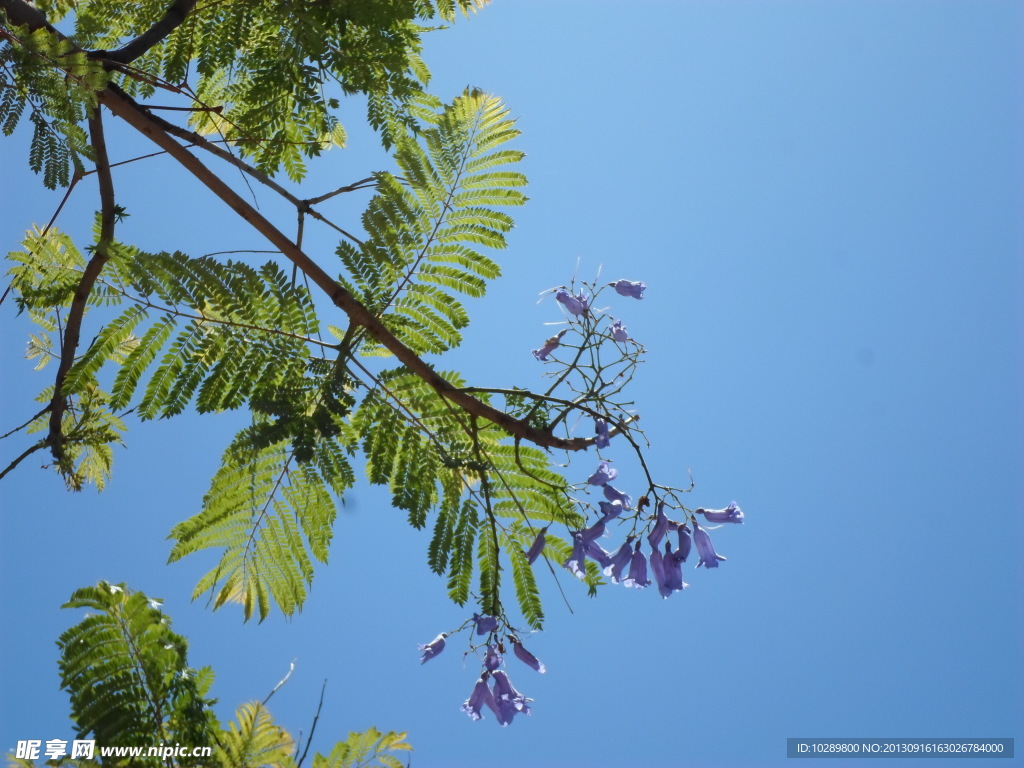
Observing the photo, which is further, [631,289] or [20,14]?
[631,289]

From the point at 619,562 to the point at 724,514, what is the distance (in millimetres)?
365

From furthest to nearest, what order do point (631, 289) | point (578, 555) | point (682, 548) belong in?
point (631, 289) < point (578, 555) < point (682, 548)

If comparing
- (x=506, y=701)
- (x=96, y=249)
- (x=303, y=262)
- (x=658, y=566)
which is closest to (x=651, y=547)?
(x=658, y=566)

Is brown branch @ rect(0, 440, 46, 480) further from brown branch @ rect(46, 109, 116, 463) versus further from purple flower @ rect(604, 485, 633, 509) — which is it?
purple flower @ rect(604, 485, 633, 509)

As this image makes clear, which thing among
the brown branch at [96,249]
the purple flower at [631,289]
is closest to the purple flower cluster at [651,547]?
the purple flower at [631,289]

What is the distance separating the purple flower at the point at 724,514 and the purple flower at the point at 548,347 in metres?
0.76

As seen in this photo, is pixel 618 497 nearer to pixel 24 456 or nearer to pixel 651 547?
pixel 651 547

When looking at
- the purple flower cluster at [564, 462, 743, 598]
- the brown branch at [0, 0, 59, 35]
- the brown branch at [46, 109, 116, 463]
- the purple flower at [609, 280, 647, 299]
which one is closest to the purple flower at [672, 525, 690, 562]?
the purple flower cluster at [564, 462, 743, 598]

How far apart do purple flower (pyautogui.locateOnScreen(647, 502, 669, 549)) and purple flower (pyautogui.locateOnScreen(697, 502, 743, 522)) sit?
0.15 metres

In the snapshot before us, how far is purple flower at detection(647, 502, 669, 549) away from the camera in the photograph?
2.67 m

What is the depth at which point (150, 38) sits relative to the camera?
3213mm

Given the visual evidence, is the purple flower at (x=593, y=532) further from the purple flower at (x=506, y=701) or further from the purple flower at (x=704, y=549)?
the purple flower at (x=506, y=701)

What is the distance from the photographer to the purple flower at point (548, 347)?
308 cm

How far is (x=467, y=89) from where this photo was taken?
360 centimetres
